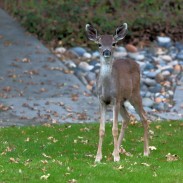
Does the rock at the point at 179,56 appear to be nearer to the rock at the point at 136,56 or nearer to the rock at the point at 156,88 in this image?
the rock at the point at 136,56

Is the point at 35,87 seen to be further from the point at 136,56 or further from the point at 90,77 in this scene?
the point at 136,56

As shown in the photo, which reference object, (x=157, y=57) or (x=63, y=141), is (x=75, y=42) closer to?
(x=157, y=57)

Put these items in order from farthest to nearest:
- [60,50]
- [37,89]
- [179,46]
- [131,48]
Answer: [179,46]
[131,48]
[60,50]
[37,89]

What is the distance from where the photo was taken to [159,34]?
24.4 metres

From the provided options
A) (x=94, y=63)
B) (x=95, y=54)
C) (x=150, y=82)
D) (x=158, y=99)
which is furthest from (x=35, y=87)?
(x=95, y=54)

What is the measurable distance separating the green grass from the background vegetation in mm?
8134

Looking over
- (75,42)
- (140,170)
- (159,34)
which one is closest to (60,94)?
(75,42)

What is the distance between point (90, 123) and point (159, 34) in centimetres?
891

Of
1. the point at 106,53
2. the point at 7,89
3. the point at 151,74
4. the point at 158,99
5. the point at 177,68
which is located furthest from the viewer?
the point at 177,68

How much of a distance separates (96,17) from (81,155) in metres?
11.9

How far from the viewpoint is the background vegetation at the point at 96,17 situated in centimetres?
2347

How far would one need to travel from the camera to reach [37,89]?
19422 mm

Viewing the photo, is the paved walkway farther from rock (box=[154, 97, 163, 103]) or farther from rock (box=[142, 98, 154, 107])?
rock (box=[142, 98, 154, 107])

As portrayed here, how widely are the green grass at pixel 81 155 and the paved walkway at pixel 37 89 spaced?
1887mm
